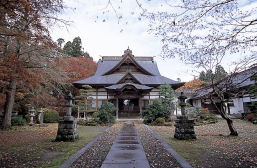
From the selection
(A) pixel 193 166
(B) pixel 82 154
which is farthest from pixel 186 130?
(B) pixel 82 154

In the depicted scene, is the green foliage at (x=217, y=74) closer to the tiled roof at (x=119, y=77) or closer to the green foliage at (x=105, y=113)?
the green foliage at (x=105, y=113)

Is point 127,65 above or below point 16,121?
above

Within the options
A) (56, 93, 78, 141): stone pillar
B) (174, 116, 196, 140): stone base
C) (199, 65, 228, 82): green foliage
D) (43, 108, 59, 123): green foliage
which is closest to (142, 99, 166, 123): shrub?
(199, 65, 228, 82): green foliage

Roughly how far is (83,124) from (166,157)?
436 inches

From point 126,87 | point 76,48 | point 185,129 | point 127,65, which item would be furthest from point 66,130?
point 76,48

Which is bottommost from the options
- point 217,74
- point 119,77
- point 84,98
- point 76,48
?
point 84,98

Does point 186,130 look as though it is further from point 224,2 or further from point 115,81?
point 115,81

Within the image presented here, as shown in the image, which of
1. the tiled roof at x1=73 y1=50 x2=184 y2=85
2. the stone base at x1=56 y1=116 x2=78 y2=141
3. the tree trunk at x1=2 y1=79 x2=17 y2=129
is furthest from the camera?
the tiled roof at x1=73 y1=50 x2=184 y2=85

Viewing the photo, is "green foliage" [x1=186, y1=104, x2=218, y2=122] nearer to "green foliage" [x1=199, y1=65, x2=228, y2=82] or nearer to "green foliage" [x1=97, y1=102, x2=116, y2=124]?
"green foliage" [x1=199, y1=65, x2=228, y2=82]

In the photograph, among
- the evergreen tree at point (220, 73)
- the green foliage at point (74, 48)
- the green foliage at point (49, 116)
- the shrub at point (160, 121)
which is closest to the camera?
the evergreen tree at point (220, 73)

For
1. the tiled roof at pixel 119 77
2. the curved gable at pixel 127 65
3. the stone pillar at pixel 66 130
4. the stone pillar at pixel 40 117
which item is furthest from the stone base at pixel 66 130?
the curved gable at pixel 127 65

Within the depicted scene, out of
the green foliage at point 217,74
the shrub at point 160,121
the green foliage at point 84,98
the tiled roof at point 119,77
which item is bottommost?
the shrub at point 160,121

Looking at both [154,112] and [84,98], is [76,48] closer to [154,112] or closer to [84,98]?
[84,98]

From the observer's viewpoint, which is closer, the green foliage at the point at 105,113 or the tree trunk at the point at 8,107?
the tree trunk at the point at 8,107
